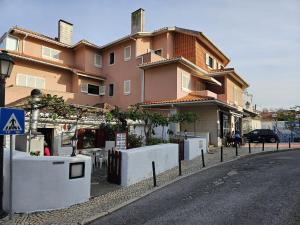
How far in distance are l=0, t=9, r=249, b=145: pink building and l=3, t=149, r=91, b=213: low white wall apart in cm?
Result: 1338

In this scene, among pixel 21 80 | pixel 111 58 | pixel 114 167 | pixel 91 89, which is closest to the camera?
pixel 114 167

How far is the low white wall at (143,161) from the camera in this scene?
9352mm

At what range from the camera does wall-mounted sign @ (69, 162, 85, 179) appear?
7.20m

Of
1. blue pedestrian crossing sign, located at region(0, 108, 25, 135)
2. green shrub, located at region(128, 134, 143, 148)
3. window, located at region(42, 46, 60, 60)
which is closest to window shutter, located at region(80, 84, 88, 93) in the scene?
window, located at region(42, 46, 60, 60)

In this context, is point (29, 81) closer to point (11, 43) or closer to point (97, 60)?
point (11, 43)

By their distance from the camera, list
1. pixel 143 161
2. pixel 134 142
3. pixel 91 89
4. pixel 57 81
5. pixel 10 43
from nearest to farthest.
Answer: pixel 143 161
pixel 134 142
pixel 10 43
pixel 57 81
pixel 91 89

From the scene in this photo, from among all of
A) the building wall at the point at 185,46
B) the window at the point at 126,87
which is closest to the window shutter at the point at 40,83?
the window at the point at 126,87

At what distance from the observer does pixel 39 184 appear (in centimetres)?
675

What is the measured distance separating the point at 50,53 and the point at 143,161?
1904 cm

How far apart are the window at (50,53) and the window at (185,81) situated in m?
12.7

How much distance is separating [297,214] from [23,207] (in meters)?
6.63

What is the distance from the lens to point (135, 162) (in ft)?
32.1

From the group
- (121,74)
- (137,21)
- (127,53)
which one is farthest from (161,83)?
(137,21)

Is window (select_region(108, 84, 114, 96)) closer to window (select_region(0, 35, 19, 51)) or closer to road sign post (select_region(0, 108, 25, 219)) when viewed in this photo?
window (select_region(0, 35, 19, 51))
